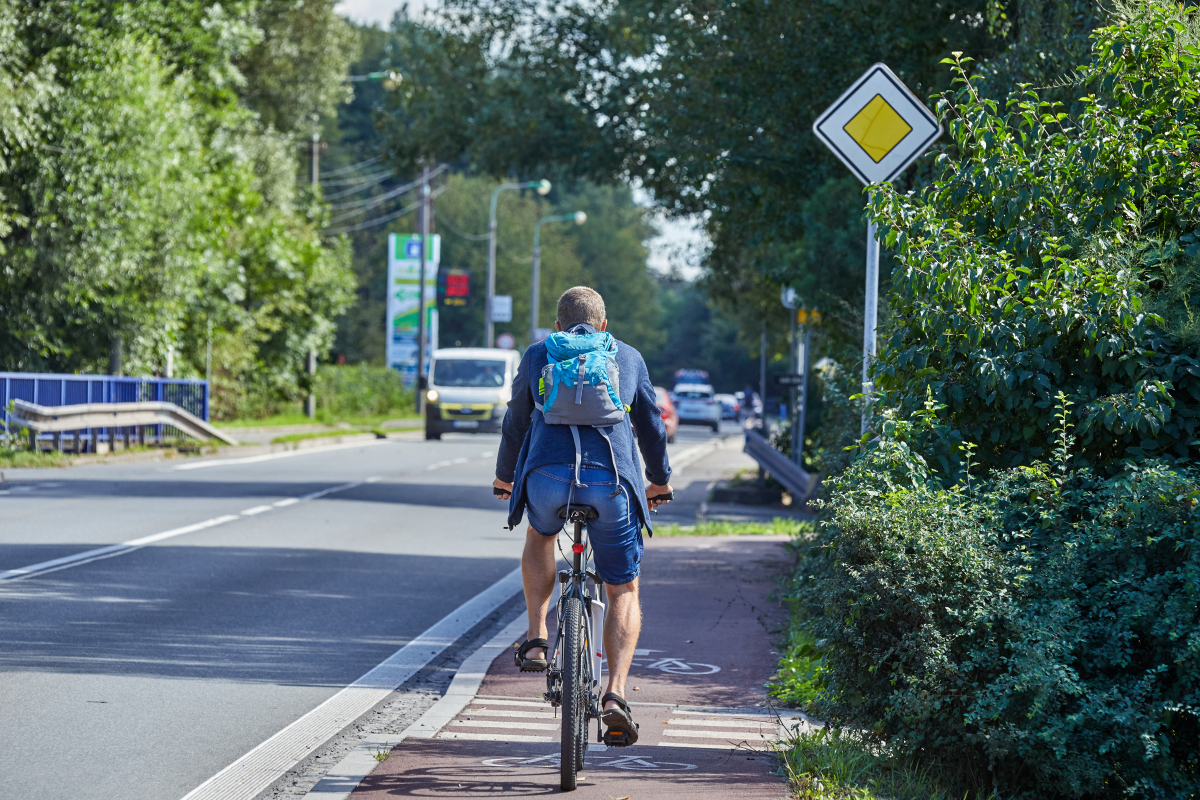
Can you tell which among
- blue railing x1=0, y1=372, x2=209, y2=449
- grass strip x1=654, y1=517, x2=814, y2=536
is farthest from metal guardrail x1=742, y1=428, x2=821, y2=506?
blue railing x1=0, y1=372, x2=209, y2=449

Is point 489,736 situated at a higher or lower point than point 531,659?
lower

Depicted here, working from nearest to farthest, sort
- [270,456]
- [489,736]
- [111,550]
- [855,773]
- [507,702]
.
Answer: [855,773] → [489,736] → [507,702] → [111,550] → [270,456]

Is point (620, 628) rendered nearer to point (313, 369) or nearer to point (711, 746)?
point (711, 746)

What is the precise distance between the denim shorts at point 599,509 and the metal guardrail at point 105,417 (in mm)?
17674

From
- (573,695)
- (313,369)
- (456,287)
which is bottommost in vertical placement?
(573,695)

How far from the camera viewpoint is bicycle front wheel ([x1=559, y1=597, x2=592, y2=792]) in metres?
4.88

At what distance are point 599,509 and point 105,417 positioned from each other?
1949cm

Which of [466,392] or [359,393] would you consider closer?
[466,392]

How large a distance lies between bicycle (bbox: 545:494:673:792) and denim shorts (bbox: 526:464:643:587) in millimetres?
36

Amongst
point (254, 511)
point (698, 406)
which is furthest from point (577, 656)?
point (698, 406)

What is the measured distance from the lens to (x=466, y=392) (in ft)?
112

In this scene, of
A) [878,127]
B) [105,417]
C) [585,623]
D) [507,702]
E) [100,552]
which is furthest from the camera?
[105,417]

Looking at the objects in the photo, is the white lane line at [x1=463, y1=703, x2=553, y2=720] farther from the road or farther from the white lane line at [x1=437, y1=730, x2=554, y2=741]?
the road

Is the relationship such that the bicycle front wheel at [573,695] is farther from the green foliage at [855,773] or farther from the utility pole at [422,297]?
the utility pole at [422,297]
